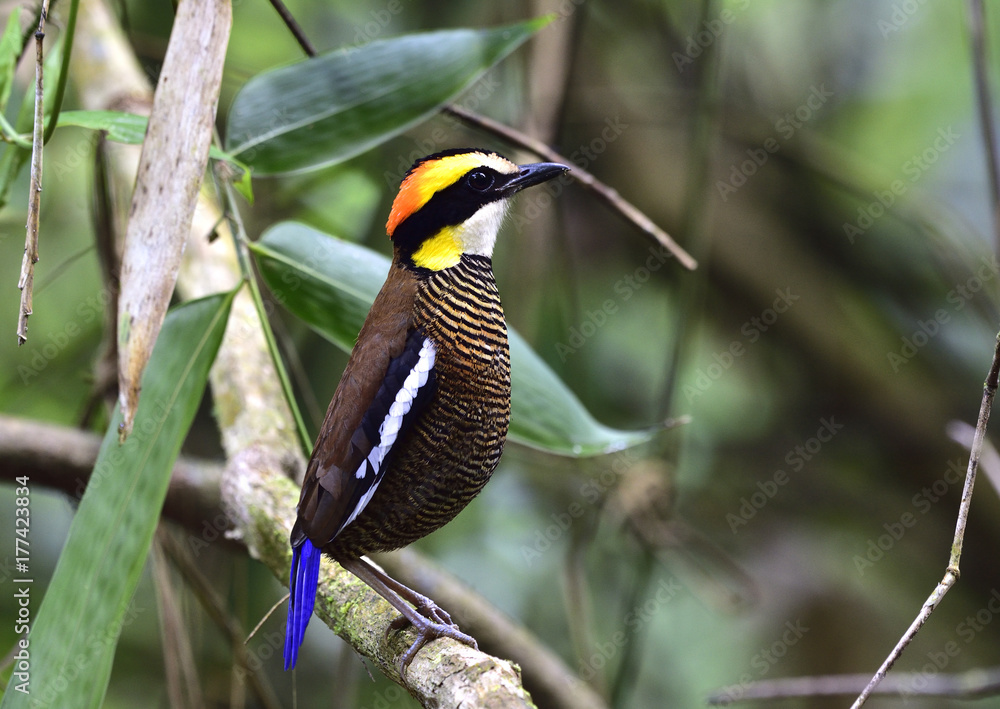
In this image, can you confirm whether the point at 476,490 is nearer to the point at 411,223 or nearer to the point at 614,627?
the point at 411,223

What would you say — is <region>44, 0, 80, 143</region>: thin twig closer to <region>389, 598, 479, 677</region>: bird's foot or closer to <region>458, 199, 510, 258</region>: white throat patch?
<region>458, 199, 510, 258</region>: white throat patch

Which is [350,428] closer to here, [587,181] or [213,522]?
[587,181]

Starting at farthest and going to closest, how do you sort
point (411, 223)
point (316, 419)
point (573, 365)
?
point (573, 365)
point (316, 419)
point (411, 223)

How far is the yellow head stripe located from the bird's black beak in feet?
0.26

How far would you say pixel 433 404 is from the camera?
1.92 m

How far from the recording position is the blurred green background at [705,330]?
3900 mm

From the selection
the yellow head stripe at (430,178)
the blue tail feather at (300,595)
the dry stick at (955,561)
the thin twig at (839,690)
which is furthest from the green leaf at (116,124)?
the thin twig at (839,690)

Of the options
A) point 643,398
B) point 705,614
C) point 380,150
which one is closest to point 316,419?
point 380,150

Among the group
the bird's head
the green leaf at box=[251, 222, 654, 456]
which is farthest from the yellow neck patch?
the green leaf at box=[251, 222, 654, 456]

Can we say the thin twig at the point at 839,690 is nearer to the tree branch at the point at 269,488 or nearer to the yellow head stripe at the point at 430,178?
the tree branch at the point at 269,488

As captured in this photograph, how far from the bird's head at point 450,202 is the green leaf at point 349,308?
0.75 ft

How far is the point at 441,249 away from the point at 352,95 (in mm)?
592

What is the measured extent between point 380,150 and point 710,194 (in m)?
1.64

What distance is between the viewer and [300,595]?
1.85m
